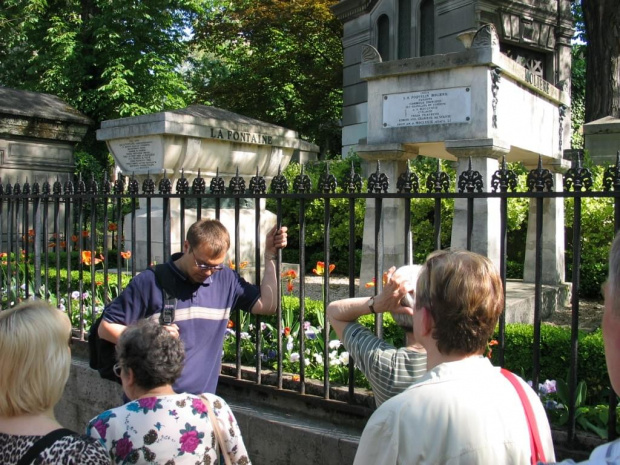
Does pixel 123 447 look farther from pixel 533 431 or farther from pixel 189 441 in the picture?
pixel 533 431

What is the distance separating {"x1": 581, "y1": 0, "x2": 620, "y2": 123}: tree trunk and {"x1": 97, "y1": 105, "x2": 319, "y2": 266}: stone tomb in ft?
30.2

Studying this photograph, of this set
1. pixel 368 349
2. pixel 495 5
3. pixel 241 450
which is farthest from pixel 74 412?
pixel 495 5

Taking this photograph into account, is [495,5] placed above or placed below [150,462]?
above

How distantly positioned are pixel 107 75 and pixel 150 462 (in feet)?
67.0

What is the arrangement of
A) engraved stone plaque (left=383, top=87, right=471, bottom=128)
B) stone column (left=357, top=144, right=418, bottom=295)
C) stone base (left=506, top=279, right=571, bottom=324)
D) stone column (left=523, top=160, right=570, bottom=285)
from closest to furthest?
stone base (left=506, top=279, right=571, bottom=324) < engraved stone plaque (left=383, top=87, right=471, bottom=128) < stone column (left=357, top=144, right=418, bottom=295) < stone column (left=523, top=160, right=570, bottom=285)

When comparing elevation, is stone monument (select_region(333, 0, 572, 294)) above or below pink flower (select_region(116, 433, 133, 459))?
above

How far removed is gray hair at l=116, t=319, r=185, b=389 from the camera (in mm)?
2492

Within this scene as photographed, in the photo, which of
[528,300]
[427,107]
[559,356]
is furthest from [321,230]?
[559,356]

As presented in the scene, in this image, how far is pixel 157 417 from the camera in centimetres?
240

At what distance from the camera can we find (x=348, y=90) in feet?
64.9

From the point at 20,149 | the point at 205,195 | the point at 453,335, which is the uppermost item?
the point at 20,149

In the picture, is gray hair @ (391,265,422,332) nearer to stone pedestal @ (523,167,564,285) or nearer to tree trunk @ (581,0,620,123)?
stone pedestal @ (523,167,564,285)

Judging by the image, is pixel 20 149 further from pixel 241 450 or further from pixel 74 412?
pixel 241 450

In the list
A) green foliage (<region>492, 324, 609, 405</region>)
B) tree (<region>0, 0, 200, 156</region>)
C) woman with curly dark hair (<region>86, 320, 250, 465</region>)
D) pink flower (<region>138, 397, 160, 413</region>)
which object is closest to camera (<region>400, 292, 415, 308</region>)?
woman with curly dark hair (<region>86, 320, 250, 465</region>)
